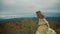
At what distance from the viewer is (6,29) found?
2.18 meters

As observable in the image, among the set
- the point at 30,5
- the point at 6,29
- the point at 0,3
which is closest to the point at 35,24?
the point at 30,5

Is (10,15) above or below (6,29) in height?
above

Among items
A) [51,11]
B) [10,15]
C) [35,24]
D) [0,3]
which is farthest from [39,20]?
[0,3]

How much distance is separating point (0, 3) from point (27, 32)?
1.99 feet

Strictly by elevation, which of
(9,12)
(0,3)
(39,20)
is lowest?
(39,20)

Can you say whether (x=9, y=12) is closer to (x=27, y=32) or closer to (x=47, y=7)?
(x=27, y=32)

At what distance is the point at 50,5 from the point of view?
2.26 meters

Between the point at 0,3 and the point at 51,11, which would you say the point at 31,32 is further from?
the point at 0,3

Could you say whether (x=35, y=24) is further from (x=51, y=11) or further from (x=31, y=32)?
(x=51, y=11)

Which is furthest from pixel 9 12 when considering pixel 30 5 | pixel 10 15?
pixel 30 5

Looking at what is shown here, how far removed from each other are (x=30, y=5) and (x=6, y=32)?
21.6 inches

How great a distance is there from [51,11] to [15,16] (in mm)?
559

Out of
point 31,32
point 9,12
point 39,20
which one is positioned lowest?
point 31,32

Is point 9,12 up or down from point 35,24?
up
